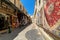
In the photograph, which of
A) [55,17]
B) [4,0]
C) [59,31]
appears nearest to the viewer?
[59,31]

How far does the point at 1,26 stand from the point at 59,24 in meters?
6.91

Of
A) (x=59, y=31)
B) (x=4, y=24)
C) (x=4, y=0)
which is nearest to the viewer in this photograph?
(x=59, y=31)

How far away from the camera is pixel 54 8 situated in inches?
181

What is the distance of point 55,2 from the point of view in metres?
4.55

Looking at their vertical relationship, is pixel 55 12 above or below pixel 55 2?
below

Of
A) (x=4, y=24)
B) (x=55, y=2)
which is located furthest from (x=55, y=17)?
(x=4, y=24)

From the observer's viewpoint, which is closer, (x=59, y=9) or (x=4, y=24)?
(x=59, y=9)

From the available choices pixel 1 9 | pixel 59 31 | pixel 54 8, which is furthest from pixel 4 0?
pixel 59 31

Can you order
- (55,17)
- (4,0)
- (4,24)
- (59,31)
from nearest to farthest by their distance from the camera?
(59,31) < (55,17) < (4,0) < (4,24)

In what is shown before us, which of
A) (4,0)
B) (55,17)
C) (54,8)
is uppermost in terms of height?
(4,0)

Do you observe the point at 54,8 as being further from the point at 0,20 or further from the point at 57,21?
the point at 0,20

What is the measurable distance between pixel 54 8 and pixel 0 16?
6010 mm

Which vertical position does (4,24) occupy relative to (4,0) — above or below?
below

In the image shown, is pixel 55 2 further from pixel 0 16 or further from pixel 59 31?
pixel 0 16
